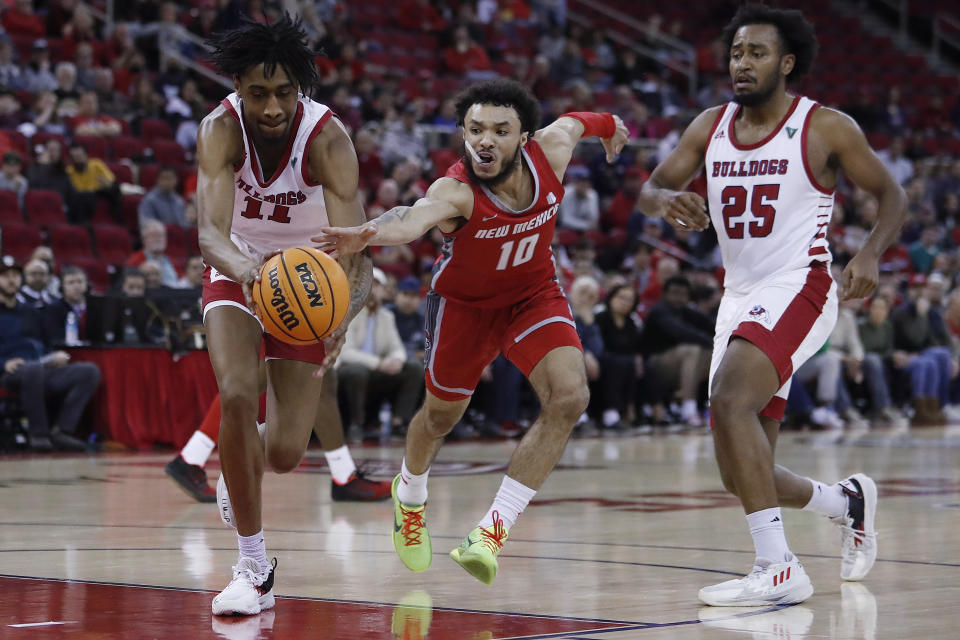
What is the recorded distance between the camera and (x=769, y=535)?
4.71 metres

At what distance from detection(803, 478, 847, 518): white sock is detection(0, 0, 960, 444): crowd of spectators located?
7120mm

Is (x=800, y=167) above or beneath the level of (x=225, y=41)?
beneath

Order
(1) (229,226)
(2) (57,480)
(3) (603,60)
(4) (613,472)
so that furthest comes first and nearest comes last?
1. (3) (603,60)
2. (4) (613,472)
3. (2) (57,480)
4. (1) (229,226)

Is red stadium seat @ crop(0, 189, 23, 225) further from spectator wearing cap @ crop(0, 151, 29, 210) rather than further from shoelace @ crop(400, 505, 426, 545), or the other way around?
shoelace @ crop(400, 505, 426, 545)

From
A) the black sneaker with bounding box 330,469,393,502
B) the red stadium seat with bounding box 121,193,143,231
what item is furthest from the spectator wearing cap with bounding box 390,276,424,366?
the black sneaker with bounding box 330,469,393,502

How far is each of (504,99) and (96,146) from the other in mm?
9532

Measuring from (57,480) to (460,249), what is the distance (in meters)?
4.64

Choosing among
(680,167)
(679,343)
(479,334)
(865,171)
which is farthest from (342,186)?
(679,343)

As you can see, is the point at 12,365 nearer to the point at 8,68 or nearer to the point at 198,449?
the point at 198,449

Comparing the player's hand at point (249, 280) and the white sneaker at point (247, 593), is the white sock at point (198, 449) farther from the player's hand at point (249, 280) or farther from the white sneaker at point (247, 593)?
the player's hand at point (249, 280)

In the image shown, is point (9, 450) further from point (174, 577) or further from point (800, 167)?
point (800, 167)

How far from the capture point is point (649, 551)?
5891 mm

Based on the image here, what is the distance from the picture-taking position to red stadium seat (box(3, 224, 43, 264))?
12.2m

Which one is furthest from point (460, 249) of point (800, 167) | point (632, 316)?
point (632, 316)
